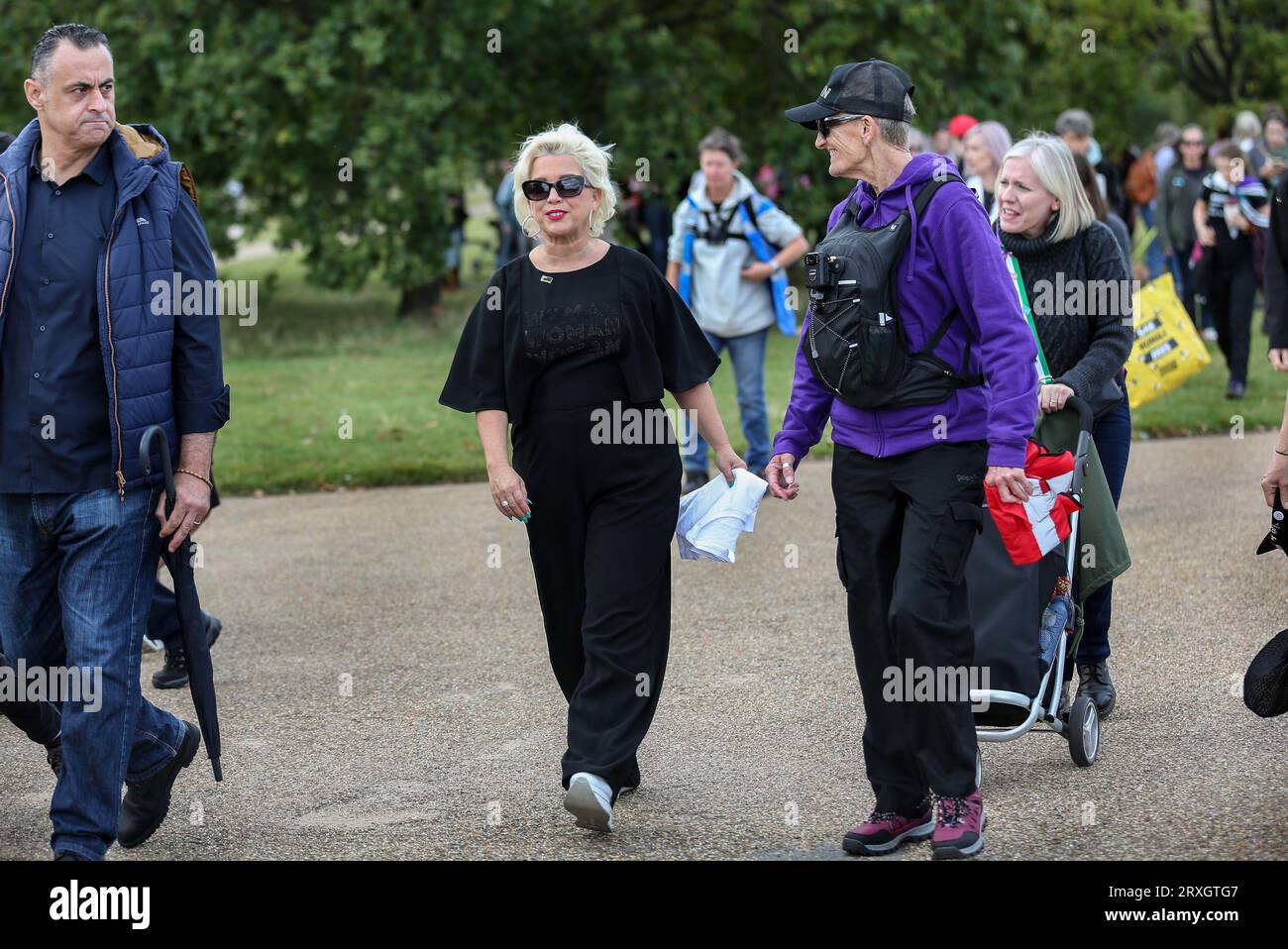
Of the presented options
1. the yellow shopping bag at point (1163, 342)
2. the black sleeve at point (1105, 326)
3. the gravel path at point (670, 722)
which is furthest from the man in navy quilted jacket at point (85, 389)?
the yellow shopping bag at point (1163, 342)

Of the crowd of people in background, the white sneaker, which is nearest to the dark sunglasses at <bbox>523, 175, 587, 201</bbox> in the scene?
the white sneaker

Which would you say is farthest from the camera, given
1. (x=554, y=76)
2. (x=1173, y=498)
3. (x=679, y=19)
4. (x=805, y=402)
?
(x=679, y=19)

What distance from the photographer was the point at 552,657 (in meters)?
5.11

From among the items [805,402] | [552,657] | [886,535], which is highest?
[805,402]

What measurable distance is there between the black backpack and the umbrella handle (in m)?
1.71

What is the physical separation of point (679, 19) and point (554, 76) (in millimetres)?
2124

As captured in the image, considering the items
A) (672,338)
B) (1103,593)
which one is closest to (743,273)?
(1103,593)

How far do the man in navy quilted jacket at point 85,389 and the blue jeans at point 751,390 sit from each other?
5.56 meters

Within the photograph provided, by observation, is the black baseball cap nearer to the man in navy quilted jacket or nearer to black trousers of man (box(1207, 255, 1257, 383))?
the man in navy quilted jacket

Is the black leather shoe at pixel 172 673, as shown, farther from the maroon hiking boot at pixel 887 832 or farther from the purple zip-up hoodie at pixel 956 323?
the purple zip-up hoodie at pixel 956 323

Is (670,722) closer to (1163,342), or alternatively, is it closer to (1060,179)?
(1060,179)

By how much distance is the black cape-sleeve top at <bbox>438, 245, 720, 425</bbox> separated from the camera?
4.88 m

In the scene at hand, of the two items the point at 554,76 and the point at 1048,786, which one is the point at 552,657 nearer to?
the point at 1048,786
